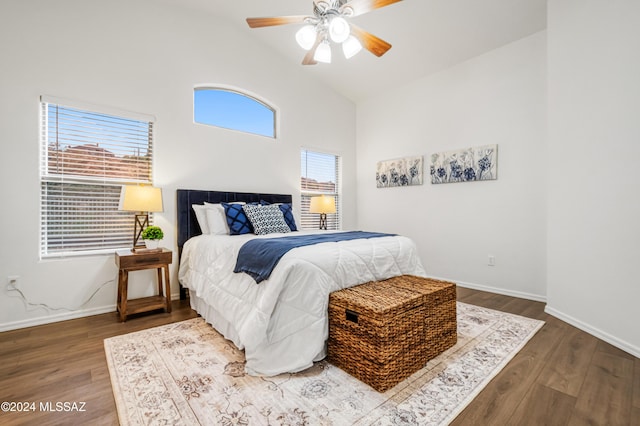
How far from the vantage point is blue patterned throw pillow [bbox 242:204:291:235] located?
10.5ft

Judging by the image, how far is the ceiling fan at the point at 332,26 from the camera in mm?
2146

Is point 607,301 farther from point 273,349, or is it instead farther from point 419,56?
point 419,56

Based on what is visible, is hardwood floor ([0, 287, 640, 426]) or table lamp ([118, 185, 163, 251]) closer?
hardwood floor ([0, 287, 640, 426])

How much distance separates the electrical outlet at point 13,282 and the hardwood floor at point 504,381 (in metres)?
0.39

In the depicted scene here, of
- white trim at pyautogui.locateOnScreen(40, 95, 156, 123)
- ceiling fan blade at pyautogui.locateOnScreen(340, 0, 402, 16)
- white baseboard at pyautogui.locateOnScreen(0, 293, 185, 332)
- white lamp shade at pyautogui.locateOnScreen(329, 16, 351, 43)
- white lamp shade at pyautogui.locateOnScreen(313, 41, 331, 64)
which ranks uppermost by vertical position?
ceiling fan blade at pyautogui.locateOnScreen(340, 0, 402, 16)

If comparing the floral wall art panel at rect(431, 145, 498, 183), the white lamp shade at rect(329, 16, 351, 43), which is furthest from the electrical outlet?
the floral wall art panel at rect(431, 145, 498, 183)

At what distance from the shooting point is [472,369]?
1891 millimetres

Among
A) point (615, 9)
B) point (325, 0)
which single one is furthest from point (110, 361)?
point (615, 9)

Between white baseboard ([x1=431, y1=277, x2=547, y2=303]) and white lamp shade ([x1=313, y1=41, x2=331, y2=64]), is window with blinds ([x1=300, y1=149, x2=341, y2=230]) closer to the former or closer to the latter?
white lamp shade ([x1=313, y1=41, x2=331, y2=64])

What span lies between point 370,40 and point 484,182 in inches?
93.8

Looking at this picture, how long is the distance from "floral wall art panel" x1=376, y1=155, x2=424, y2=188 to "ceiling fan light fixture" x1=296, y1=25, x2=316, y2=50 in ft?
8.50

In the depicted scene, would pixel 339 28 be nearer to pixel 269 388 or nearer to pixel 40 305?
pixel 269 388

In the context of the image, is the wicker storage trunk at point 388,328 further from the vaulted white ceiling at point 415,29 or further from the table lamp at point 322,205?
the vaulted white ceiling at point 415,29

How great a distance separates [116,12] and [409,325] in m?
4.08
